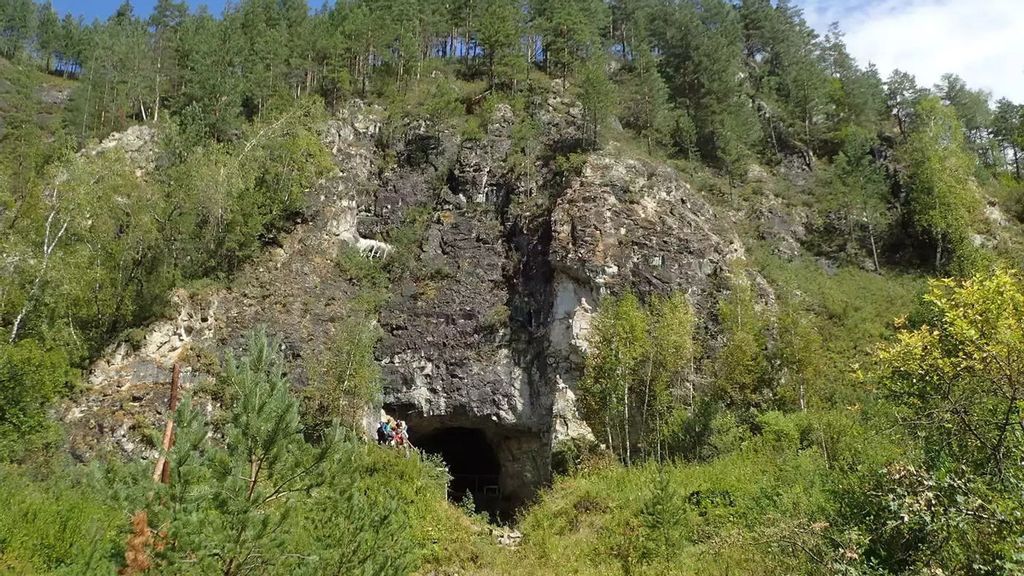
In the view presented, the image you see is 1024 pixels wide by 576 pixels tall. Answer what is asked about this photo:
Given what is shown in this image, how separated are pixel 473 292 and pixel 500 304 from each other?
1420 millimetres

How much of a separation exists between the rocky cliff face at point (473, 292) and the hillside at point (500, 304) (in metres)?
0.14

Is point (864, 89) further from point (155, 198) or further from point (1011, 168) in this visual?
point (155, 198)

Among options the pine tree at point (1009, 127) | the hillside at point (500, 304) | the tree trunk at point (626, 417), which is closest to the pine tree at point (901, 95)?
the hillside at point (500, 304)

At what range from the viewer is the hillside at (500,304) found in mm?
6637

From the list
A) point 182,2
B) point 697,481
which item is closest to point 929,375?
point 697,481

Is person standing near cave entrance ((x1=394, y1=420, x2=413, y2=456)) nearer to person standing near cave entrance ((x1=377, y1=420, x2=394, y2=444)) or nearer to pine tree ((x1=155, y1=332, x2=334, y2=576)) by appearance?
person standing near cave entrance ((x1=377, y1=420, x2=394, y2=444))

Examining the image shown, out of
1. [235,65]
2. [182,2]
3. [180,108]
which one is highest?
[182,2]

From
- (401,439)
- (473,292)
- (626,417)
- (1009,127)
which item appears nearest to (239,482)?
(401,439)

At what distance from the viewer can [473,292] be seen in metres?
25.5

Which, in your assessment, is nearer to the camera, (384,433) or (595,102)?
(384,433)

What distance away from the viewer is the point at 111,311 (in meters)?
20.5

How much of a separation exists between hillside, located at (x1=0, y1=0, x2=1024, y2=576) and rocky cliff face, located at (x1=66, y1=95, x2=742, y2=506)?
0.45 ft

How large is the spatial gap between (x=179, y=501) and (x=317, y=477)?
1.54 meters

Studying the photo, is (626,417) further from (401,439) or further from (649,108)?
(649,108)
